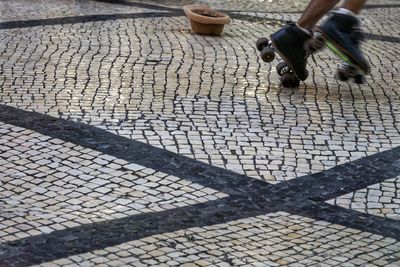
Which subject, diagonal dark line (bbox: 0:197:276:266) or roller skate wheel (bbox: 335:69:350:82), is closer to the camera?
diagonal dark line (bbox: 0:197:276:266)

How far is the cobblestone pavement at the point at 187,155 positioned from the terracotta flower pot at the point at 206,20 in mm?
122

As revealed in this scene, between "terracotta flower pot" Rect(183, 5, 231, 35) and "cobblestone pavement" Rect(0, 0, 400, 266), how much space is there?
0.40 feet

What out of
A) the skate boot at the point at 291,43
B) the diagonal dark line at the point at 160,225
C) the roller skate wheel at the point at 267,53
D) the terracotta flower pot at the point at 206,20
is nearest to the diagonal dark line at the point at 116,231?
the diagonal dark line at the point at 160,225

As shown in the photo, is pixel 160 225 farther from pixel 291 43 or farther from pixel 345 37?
pixel 291 43

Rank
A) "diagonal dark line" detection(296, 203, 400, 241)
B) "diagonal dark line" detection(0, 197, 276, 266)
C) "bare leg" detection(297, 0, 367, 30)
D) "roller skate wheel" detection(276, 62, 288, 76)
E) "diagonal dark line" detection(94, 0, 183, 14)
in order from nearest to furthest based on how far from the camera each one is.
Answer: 1. "diagonal dark line" detection(0, 197, 276, 266)
2. "diagonal dark line" detection(296, 203, 400, 241)
3. "bare leg" detection(297, 0, 367, 30)
4. "roller skate wheel" detection(276, 62, 288, 76)
5. "diagonal dark line" detection(94, 0, 183, 14)

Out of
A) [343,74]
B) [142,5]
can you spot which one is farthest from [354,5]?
[142,5]

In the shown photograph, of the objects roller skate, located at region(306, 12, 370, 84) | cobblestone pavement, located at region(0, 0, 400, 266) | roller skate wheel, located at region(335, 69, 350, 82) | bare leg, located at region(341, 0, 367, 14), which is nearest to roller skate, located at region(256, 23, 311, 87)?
cobblestone pavement, located at region(0, 0, 400, 266)

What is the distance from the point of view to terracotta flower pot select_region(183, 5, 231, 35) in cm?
905

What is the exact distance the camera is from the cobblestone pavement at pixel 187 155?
14.4ft

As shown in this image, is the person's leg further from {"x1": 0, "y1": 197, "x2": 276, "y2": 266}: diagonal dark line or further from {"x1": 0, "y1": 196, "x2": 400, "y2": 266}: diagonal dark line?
{"x1": 0, "y1": 197, "x2": 276, "y2": 266}: diagonal dark line

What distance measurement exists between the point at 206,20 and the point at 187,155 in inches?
142

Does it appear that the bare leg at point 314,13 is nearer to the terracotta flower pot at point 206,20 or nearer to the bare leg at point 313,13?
the bare leg at point 313,13

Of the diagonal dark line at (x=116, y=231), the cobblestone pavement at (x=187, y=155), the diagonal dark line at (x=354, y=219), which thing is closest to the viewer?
the diagonal dark line at (x=116, y=231)

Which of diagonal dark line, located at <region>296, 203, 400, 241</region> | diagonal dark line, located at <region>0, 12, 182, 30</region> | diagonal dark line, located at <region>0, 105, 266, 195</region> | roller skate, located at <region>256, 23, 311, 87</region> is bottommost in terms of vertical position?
diagonal dark line, located at <region>0, 12, 182, 30</region>
